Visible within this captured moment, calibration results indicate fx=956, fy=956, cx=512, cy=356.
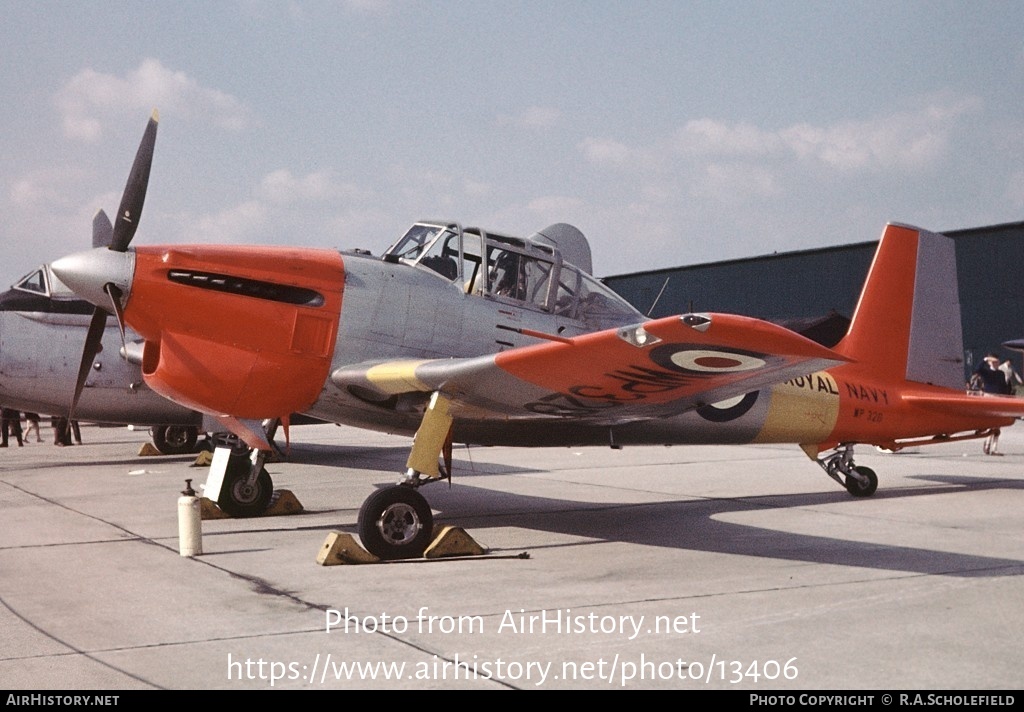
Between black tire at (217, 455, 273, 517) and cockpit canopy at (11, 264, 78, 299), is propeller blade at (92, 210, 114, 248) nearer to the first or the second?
cockpit canopy at (11, 264, 78, 299)

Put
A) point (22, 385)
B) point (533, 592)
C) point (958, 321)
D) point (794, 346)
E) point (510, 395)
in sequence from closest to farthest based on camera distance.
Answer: point (794, 346), point (533, 592), point (510, 395), point (958, 321), point (22, 385)

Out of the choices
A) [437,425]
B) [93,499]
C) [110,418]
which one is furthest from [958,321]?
[110,418]

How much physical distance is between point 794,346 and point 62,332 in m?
13.3

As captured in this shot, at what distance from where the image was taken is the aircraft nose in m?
7.12

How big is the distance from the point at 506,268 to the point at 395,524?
260cm

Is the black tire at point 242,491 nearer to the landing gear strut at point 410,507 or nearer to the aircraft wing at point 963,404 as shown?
the landing gear strut at point 410,507

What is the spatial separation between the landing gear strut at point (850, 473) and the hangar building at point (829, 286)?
17.3 m

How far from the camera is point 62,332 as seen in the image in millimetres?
15266

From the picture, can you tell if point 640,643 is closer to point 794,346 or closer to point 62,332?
point 794,346

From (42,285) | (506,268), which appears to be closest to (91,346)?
(506,268)

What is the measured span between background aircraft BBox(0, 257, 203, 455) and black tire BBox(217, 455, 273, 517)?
6.31 m

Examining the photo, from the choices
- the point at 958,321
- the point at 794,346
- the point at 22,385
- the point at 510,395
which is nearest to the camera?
the point at 794,346

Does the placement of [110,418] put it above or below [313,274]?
below

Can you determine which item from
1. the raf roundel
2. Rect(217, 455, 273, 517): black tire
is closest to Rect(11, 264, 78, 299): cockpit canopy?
Rect(217, 455, 273, 517): black tire
